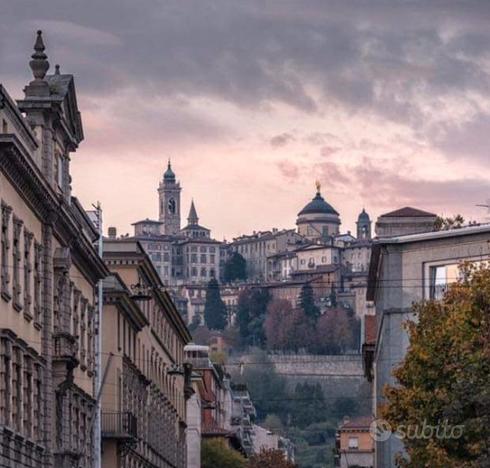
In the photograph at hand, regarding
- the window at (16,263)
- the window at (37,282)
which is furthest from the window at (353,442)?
the window at (16,263)

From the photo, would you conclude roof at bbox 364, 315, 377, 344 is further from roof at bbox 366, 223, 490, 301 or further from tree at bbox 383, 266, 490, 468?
tree at bbox 383, 266, 490, 468

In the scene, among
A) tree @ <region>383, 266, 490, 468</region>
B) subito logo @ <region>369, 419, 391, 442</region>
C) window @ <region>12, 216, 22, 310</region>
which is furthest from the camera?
subito logo @ <region>369, 419, 391, 442</region>

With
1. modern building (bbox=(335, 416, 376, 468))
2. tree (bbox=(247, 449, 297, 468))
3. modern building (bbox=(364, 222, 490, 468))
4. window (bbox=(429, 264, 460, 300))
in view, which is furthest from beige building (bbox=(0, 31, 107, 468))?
modern building (bbox=(335, 416, 376, 468))

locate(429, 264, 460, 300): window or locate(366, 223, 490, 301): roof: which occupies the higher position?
locate(366, 223, 490, 301): roof

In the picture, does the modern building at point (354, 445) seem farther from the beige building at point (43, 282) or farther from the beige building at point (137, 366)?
the beige building at point (43, 282)

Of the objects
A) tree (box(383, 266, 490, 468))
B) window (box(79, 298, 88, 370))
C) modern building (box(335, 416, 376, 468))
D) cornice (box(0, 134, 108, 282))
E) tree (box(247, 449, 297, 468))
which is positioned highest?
modern building (box(335, 416, 376, 468))

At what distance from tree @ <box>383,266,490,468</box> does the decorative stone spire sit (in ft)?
39.4

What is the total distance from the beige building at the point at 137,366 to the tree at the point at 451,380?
19.3 metres

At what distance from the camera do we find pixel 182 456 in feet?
401

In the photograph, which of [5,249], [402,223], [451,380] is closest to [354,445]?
[402,223]

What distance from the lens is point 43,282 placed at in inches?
2466

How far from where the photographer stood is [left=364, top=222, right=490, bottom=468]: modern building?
235 ft

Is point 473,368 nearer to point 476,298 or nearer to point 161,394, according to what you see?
point 476,298

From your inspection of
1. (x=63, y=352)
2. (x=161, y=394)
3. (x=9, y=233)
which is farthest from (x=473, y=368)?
(x=161, y=394)
